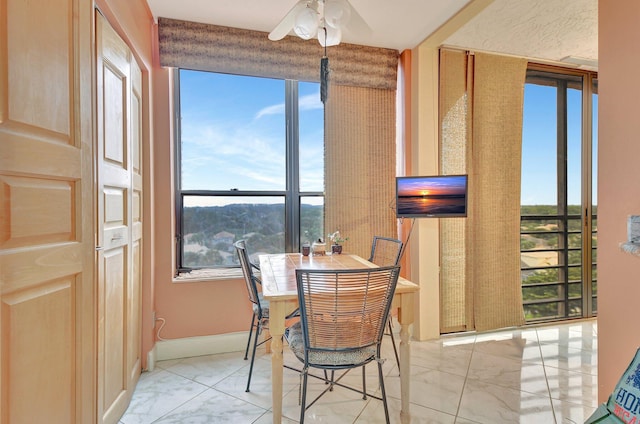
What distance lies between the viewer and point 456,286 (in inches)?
118

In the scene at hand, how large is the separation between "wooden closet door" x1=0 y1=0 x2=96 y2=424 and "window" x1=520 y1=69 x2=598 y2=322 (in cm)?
373

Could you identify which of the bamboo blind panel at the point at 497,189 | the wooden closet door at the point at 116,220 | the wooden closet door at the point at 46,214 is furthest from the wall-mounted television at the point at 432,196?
the wooden closet door at the point at 46,214

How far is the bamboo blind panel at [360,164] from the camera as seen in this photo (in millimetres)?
2922

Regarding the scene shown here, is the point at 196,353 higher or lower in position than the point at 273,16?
lower

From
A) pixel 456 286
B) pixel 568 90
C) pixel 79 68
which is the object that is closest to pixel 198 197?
pixel 79 68

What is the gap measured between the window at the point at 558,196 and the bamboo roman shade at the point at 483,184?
0.94 feet

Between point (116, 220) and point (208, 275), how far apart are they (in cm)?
106

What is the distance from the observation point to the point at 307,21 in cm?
173

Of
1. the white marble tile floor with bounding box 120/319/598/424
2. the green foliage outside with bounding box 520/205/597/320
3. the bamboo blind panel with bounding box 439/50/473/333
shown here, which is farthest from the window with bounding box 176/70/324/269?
the green foliage outside with bounding box 520/205/597/320

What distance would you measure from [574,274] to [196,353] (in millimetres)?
4013

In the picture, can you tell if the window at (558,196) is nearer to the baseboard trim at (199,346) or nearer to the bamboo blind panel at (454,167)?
the bamboo blind panel at (454,167)

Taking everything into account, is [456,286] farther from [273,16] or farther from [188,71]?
[188,71]

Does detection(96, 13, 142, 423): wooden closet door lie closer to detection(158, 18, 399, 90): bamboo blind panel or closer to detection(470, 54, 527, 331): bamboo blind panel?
detection(158, 18, 399, 90): bamboo blind panel

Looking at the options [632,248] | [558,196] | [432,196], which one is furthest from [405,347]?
[558,196]
